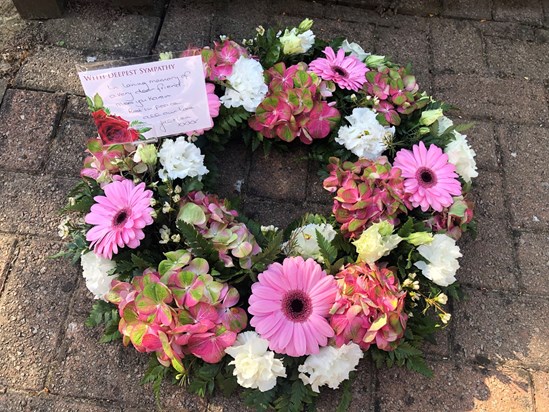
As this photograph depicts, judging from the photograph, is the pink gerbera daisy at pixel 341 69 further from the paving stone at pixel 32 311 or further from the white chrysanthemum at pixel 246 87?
the paving stone at pixel 32 311

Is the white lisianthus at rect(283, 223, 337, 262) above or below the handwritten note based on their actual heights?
below

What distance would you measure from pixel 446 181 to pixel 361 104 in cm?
43

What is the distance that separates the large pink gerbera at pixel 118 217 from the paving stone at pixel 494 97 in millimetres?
1447

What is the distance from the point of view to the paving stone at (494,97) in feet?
7.95

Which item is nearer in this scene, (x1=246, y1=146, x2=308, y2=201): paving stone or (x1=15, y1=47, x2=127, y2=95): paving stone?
(x1=246, y1=146, x2=308, y2=201): paving stone

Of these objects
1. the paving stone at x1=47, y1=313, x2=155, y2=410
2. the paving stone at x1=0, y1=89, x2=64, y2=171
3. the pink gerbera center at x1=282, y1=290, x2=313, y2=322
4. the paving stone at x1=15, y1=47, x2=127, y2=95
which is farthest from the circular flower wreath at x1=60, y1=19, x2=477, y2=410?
the paving stone at x1=15, y1=47, x2=127, y2=95

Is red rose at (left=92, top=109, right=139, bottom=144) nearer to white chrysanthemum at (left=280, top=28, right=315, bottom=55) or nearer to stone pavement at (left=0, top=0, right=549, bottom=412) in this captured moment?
stone pavement at (left=0, top=0, right=549, bottom=412)

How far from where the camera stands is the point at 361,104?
6.68ft

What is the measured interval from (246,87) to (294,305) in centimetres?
80

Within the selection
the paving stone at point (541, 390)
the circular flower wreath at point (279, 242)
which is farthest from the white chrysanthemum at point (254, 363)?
the paving stone at point (541, 390)

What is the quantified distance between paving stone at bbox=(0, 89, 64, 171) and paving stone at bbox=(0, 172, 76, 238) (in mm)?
66

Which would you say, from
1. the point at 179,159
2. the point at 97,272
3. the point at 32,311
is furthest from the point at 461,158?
the point at 32,311

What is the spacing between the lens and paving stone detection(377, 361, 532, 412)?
5.78ft

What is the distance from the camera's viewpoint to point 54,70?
7.79ft
